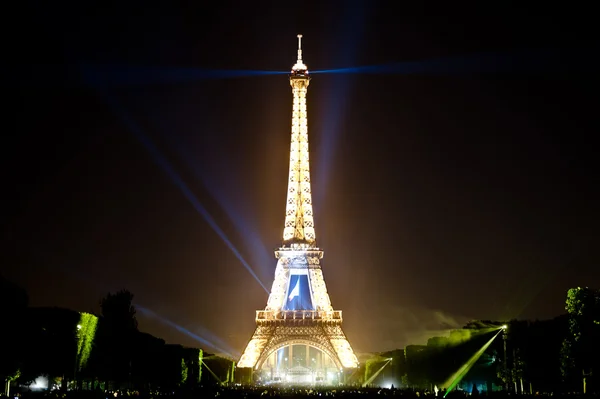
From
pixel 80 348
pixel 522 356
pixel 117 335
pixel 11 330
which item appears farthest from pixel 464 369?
pixel 11 330

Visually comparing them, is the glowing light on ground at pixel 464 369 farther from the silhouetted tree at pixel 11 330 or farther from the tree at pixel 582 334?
the silhouetted tree at pixel 11 330

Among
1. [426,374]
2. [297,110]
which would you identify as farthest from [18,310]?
[297,110]

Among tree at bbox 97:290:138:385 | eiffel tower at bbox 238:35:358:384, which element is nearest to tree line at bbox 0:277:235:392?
tree at bbox 97:290:138:385

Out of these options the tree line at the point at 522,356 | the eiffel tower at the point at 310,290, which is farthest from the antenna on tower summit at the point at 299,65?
the tree line at the point at 522,356

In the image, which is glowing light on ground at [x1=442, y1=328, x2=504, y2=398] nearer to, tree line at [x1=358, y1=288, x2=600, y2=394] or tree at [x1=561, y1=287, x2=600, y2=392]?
tree line at [x1=358, y1=288, x2=600, y2=394]

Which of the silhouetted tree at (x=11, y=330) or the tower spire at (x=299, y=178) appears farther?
the tower spire at (x=299, y=178)

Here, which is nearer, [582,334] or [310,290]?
[582,334]

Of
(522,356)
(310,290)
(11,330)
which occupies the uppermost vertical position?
(310,290)

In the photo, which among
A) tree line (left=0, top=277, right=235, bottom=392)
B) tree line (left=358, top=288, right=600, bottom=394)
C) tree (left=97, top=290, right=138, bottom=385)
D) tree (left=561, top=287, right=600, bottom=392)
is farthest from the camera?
tree (left=97, top=290, right=138, bottom=385)

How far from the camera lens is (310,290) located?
117 meters

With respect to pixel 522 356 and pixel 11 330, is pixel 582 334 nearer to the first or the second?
pixel 522 356

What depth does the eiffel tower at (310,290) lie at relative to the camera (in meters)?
114

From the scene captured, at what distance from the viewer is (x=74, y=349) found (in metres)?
71.2

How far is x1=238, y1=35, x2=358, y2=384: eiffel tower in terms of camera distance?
11419cm
